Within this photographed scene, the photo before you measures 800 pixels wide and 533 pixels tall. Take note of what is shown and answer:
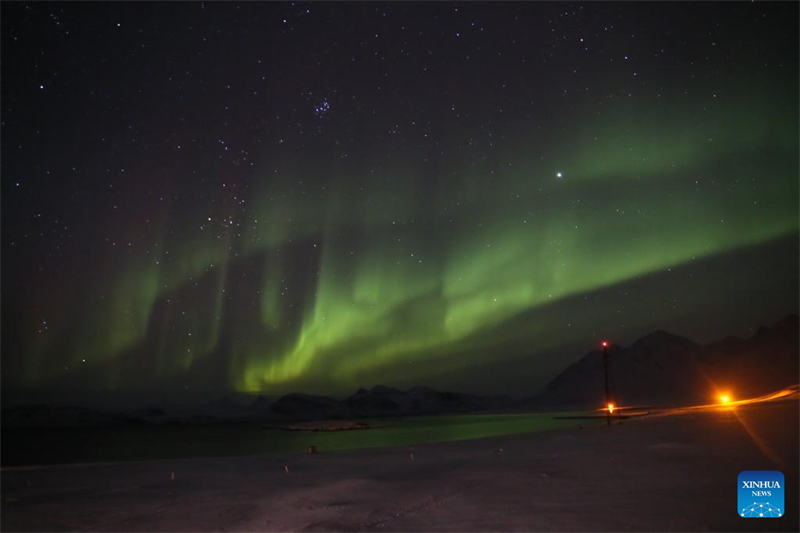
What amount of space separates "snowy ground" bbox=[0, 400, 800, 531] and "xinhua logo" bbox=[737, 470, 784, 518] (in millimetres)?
172

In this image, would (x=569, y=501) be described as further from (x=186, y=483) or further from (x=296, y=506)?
(x=186, y=483)

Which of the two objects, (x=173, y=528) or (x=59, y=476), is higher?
(x=173, y=528)

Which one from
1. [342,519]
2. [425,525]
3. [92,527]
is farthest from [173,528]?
[425,525]

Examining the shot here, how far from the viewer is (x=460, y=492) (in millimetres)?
10945

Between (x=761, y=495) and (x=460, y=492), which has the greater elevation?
(x=761, y=495)

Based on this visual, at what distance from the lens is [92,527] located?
9734 millimetres

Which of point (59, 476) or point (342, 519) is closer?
point (342, 519)

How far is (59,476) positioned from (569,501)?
1616cm

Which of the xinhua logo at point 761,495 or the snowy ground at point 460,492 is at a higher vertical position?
the xinhua logo at point 761,495

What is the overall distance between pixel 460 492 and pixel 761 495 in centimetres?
506

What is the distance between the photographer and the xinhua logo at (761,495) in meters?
7.79

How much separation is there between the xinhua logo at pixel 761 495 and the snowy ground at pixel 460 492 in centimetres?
17

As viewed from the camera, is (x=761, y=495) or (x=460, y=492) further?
(x=460, y=492)

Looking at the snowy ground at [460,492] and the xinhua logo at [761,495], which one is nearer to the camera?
the xinhua logo at [761,495]
